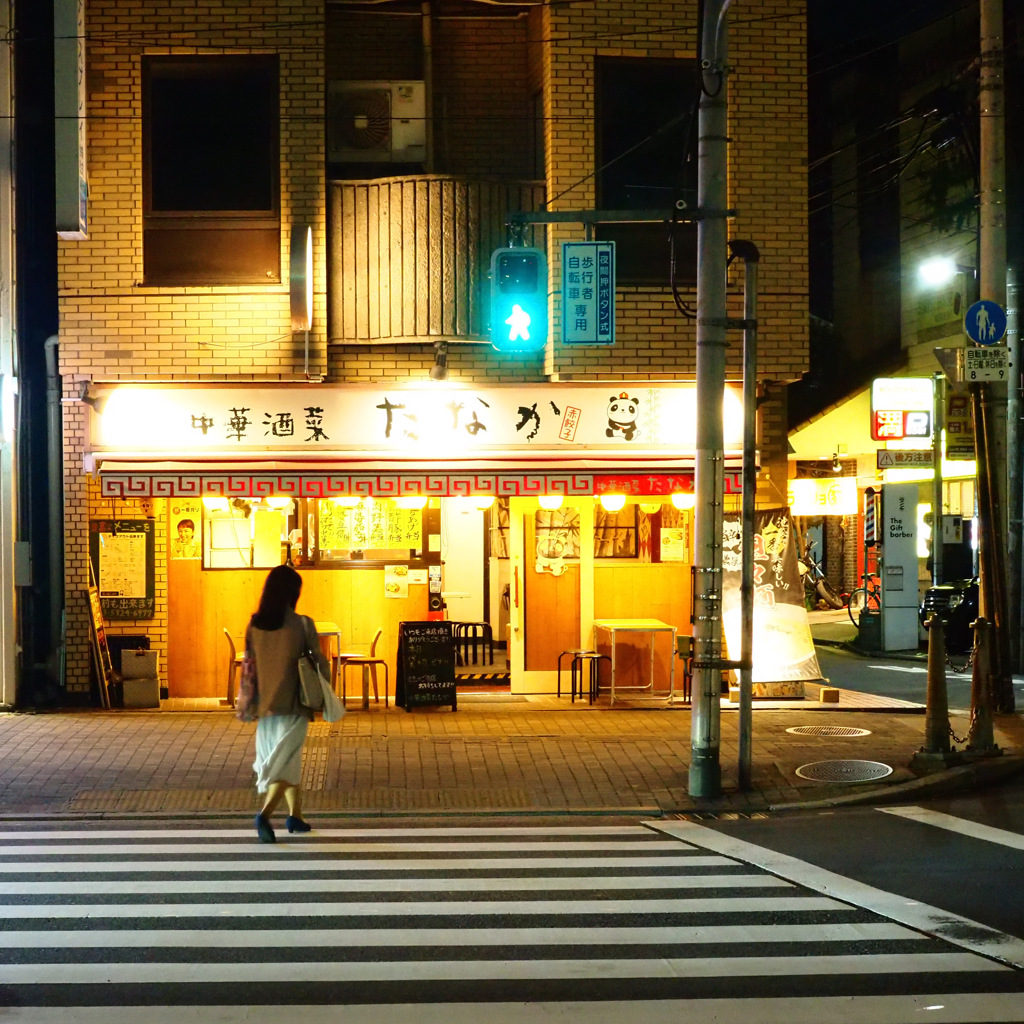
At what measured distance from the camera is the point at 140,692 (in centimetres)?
1521

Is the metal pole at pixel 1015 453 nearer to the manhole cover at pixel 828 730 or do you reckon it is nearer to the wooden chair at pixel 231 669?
the manhole cover at pixel 828 730

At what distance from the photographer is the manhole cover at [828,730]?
45.6ft

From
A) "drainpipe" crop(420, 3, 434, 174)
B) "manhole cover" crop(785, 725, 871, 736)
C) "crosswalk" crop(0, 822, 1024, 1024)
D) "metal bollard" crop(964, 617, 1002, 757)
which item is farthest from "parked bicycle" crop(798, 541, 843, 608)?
"crosswalk" crop(0, 822, 1024, 1024)

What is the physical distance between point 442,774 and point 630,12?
931 centimetres

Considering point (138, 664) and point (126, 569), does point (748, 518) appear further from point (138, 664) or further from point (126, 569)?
point (126, 569)

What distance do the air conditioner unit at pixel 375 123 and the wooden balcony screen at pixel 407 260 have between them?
2.76 ft

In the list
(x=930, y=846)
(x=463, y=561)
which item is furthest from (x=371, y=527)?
(x=930, y=846)

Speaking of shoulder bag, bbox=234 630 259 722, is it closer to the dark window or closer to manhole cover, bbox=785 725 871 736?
manhole cover, bbox=785 725 871 736

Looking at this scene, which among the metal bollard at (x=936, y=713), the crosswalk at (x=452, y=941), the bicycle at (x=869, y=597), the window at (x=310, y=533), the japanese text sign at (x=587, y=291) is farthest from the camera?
the bicycle at (x=869, y=597)

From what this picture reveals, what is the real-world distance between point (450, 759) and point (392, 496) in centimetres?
353

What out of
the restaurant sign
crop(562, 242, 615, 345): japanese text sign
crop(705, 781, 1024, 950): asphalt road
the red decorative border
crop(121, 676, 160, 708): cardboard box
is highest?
crop(562, 242, 615, 345): japanese text sign

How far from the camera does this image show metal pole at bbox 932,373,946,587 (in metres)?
20.6

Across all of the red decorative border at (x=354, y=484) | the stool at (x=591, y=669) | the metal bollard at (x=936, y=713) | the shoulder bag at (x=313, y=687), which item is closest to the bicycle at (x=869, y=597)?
the stool at (x=591, y=669)

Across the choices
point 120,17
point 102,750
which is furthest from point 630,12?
point 102,750
